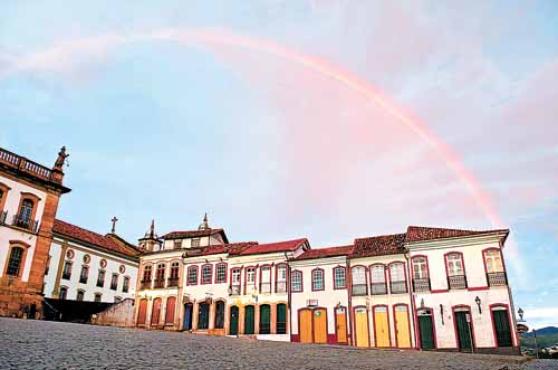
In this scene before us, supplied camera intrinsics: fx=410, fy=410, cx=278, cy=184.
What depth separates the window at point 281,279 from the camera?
1309 inches

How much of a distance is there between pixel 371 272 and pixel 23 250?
919 inches

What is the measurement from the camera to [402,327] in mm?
28031

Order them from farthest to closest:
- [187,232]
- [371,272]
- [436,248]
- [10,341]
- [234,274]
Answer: [187,232]
[234,274]
[371,272]
[436,248]
[10,341]

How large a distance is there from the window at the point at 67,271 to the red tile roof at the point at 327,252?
20936 millimetres

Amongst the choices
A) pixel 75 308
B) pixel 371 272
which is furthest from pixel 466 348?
pixel 75 308

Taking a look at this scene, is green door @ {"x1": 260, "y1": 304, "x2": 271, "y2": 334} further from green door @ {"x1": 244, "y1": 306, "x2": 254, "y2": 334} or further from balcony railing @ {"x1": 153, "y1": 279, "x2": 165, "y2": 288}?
balcony railing @ {"x1": 153, "y1": 279, "x2": 165, "y2": 288}

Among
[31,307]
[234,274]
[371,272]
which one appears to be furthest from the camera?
[234,274]

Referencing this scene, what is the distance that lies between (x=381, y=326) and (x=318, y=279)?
19.2 feet

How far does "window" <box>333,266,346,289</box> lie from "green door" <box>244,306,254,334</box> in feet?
24.5

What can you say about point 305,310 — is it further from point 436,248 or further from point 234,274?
point 436,248

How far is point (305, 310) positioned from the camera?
31.7 metres

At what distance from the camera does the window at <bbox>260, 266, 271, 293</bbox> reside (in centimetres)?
3379

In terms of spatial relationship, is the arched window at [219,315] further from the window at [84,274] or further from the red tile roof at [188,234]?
the window at [84,274]

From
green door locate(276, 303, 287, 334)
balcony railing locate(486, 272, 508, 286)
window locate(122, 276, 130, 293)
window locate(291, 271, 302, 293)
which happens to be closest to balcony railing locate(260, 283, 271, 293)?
green door locate(276, 303, 287, 334)
